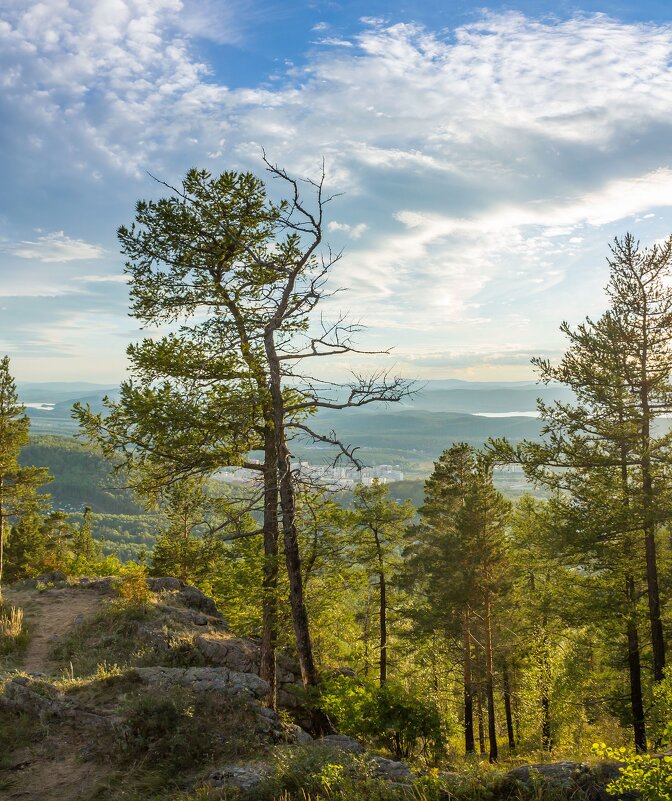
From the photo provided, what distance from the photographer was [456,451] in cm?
2072

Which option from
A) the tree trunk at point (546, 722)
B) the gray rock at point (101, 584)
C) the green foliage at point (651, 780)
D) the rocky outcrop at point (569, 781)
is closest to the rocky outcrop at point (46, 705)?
the rocky outcrop at point (569, 781)

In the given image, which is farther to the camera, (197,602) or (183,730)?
(197,602)

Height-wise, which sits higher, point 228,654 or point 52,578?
point 52,578

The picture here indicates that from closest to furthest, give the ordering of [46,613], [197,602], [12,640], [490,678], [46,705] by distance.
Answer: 1. [46,705]
2. [12,640]
3. [46,613]
4. [490,678]
5. [197,602]

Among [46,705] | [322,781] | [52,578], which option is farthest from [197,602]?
[322,781]

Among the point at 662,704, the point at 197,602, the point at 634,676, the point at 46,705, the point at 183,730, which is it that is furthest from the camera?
the point at 197,602

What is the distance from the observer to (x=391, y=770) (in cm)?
632

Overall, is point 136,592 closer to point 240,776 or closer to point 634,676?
point 240,776

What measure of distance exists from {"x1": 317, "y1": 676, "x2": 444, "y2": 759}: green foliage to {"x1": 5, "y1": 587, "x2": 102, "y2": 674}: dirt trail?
7041 millimetres

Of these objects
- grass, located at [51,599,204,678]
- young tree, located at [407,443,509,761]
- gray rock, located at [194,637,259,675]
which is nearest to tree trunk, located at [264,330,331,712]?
gray rock, located at [194,637,259,675]

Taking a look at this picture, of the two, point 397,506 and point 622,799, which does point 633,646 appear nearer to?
point 397,506

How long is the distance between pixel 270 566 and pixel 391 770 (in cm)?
496

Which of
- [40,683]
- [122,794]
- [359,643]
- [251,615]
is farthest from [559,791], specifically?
[359,643]

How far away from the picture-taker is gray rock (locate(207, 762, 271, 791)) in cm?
584
